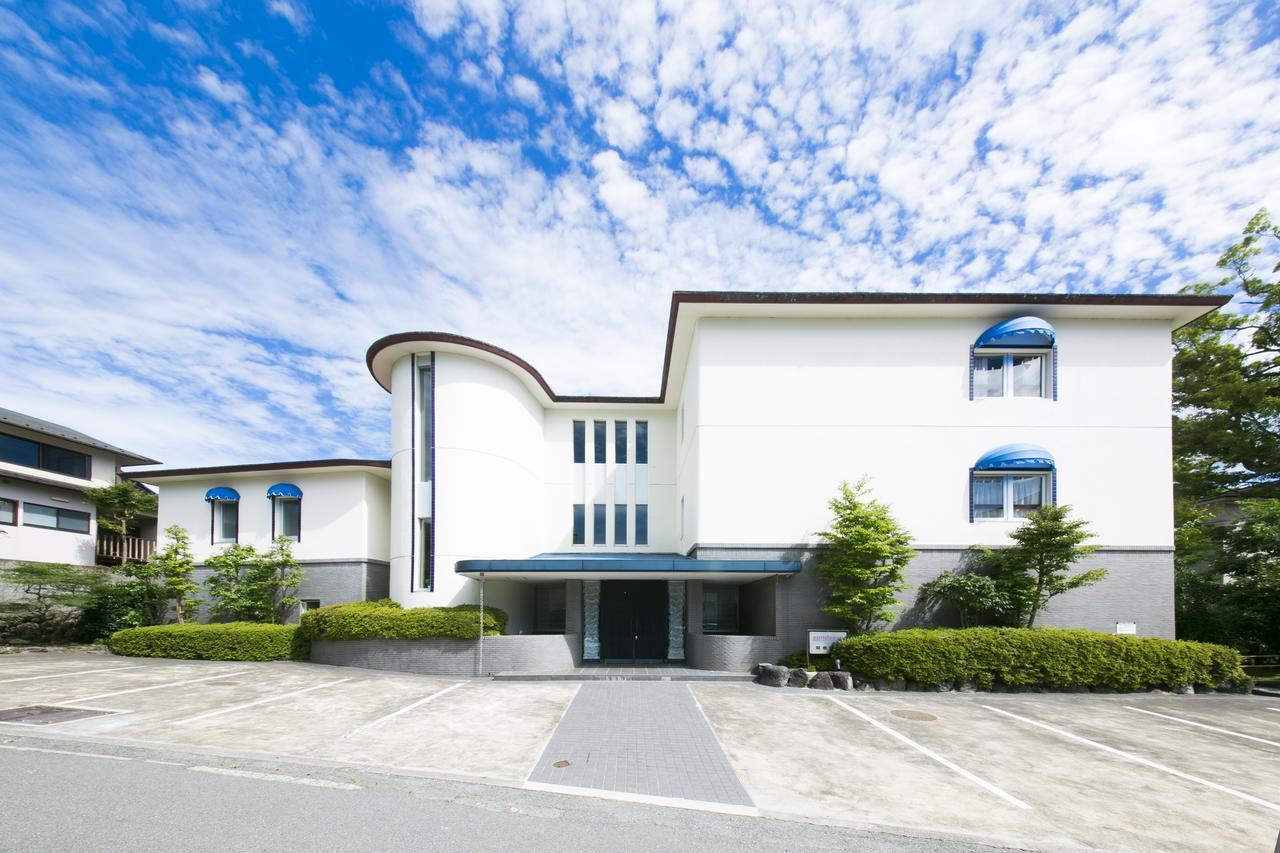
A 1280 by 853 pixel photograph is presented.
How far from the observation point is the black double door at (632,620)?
19734mm

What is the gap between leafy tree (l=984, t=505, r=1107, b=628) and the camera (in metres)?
15.5

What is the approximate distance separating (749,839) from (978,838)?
2.34 meters

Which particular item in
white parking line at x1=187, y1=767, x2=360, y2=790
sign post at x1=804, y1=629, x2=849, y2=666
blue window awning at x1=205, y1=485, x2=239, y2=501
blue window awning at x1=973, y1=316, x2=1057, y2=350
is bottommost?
sign post at x1=804, y1=629, x2=849, y2=666

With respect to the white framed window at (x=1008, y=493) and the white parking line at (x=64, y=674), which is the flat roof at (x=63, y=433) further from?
the white framed window at (x=1008, y=493)

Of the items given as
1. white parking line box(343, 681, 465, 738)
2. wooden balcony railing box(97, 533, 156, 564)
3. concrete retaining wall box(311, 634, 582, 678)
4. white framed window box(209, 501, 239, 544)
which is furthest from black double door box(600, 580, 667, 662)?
wooden balcony railing box(97, 533, 156, 564)

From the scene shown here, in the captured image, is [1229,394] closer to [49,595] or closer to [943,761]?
[943,761]

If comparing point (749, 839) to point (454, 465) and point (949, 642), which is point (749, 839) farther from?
point (454, 465)

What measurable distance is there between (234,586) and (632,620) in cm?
1304

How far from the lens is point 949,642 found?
14.7 meters

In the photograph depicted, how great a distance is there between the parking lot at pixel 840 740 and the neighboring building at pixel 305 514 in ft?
18.9

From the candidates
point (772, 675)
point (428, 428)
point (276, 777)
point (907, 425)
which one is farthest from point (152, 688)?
point (907, 425)

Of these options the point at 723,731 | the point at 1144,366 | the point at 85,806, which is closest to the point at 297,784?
the point at 85,806

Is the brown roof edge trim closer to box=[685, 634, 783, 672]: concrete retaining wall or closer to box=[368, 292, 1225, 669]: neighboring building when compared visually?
box=[368, 292, 1225, 669]: neighboring building

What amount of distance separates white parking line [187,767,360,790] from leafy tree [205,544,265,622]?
1445 centimetres
